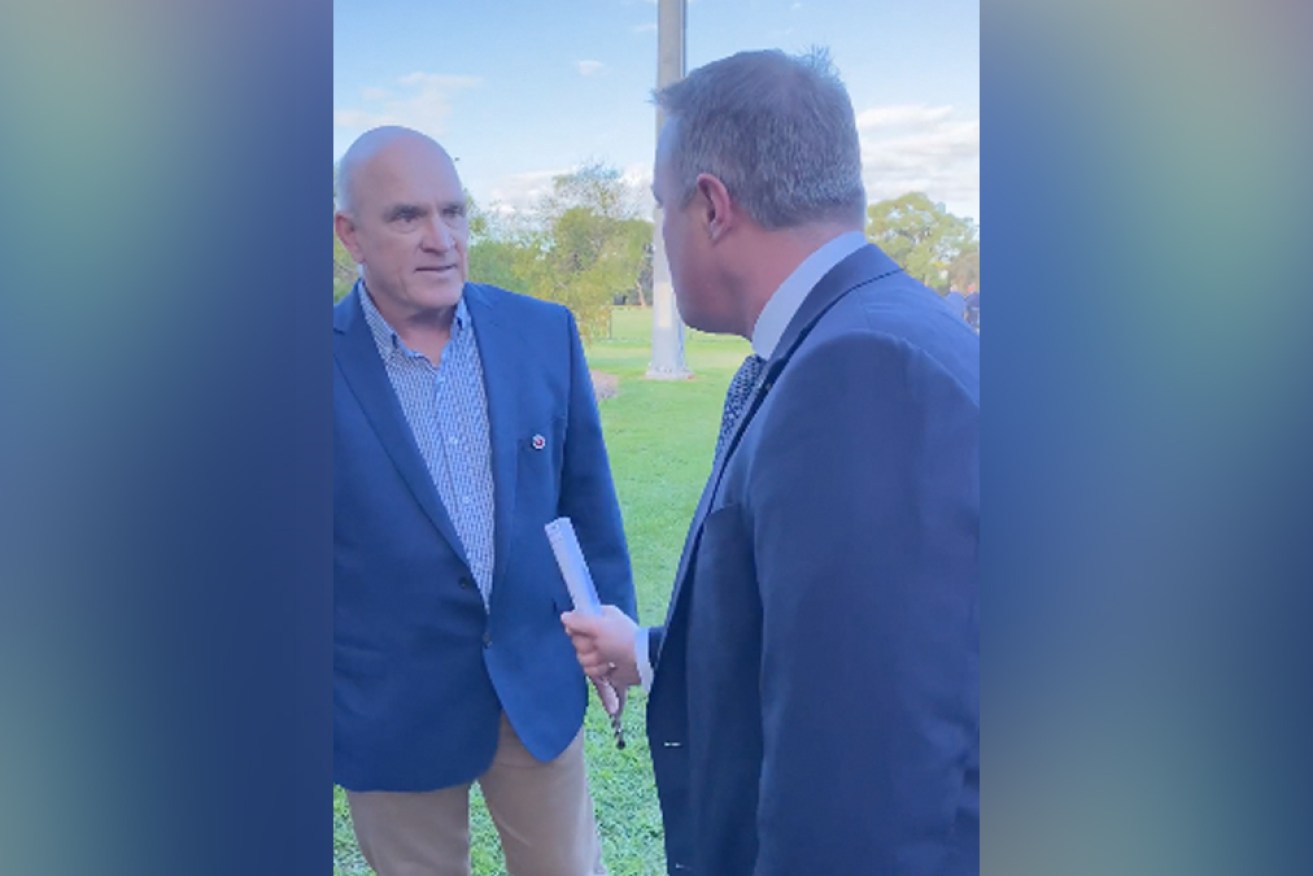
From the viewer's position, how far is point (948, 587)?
1672mm

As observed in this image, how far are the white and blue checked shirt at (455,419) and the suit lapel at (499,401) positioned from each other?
0.01 m

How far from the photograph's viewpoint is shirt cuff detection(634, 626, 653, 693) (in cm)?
191

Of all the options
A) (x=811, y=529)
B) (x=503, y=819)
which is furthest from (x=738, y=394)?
(x=503, y=819)

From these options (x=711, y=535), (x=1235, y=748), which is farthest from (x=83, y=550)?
(x=1235, y=748)

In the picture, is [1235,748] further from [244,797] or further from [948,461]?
[244,797]

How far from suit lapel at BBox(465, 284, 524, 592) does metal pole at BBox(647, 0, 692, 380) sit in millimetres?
235

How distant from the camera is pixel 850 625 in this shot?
5.09 ft

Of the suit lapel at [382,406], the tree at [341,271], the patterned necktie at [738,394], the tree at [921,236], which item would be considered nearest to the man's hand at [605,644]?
the suit lapel at [382,406]

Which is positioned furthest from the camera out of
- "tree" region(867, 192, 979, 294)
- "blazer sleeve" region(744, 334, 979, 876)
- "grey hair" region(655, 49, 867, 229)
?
"tree" region(867, 192, 979, 294)

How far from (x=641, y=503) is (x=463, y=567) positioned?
1.04 feet

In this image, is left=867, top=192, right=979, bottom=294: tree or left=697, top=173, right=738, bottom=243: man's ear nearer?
left=697, top=173, right=738, bottom=243: man's ear

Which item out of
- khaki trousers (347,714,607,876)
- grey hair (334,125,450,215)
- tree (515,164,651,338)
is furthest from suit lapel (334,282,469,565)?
khaki trousers (347,714,607,876)

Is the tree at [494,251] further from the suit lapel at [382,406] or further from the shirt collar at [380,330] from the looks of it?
the suit lapel at [382,406]

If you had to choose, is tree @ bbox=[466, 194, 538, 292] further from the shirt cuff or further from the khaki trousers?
the khaki trousers
